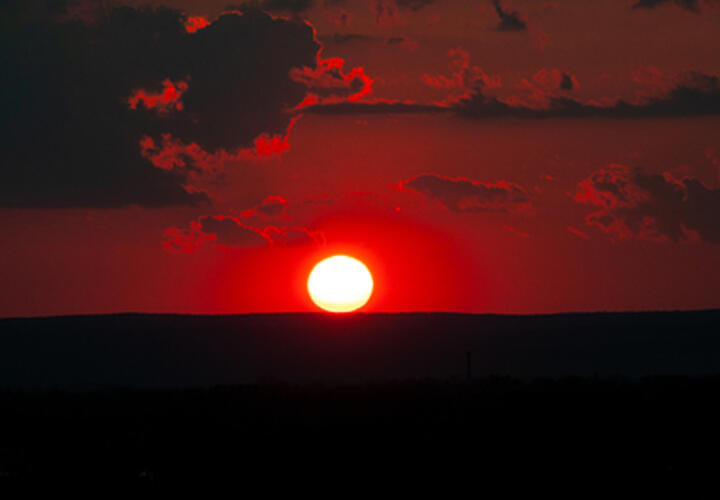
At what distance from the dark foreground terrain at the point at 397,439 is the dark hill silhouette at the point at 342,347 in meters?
50.2

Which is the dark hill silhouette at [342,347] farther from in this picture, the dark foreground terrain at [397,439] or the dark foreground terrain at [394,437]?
the dark foreground terrain at [397,439]

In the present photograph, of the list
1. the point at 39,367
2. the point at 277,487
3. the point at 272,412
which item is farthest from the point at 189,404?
the point at 39,367

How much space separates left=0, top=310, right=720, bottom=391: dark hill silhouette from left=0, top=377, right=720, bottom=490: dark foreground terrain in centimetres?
5017

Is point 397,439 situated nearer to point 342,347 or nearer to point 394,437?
point 394,437

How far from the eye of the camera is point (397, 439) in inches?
1320

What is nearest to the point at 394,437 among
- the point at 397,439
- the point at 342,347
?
the point at 397,439

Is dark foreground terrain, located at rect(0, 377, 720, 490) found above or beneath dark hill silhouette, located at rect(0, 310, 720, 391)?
beneath

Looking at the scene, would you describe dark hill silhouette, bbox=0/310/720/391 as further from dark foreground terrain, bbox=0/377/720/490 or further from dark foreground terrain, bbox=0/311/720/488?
dark foreground terrain, bbox=0/377/720/490

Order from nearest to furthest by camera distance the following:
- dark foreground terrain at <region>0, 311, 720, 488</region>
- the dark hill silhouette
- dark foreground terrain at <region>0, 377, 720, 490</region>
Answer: dark foreground terrain at <region>0, 311, 720, 488</region>
dark foreground terrain at <region>0, 377, 720, 490</region>
the dark hill silhouette

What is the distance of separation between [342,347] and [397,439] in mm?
90650

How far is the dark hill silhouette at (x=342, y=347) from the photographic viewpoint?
349 ft

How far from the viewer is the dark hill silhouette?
349 ft

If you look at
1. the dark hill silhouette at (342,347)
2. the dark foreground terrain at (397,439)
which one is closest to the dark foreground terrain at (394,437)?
the dark foreground terrain at (397,439)

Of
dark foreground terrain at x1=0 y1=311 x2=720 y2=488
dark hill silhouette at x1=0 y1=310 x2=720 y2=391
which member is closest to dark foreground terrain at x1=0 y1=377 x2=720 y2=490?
dark foreground terrain at x1=0 y1=311 x2=720 y2=488
